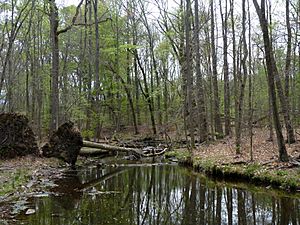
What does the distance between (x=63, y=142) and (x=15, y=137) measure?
2140 mm

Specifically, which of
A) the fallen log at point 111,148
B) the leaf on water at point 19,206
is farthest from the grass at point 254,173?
the leaf on water at point 19,206

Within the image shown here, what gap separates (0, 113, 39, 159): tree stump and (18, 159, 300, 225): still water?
3.64 m

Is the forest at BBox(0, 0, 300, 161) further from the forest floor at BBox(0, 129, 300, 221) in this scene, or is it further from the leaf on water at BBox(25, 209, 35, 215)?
the leaf on water at BBox(25, 209, 35, 215)

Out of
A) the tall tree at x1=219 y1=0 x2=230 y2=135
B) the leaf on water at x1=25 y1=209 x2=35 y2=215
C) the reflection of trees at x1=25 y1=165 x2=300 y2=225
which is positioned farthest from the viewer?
the tall tree at x1=219 y1=0 x2=230 y2=135

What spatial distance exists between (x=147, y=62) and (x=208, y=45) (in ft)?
56.1

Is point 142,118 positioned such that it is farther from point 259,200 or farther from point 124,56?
point 259,200

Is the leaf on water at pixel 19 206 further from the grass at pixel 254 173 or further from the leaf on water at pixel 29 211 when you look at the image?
the grass at pixel 254 173

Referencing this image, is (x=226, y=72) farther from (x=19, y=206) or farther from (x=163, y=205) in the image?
(x=19, y=206)

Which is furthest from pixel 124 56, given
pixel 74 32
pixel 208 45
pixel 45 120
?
pixel 208 45

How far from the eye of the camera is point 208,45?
24891 millimetres

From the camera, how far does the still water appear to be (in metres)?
7.44

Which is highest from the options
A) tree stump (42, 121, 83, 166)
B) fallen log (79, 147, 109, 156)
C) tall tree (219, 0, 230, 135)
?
tall tree (219, 0, 230, 135)

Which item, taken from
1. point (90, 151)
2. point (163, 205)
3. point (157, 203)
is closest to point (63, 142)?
point (90, 151)

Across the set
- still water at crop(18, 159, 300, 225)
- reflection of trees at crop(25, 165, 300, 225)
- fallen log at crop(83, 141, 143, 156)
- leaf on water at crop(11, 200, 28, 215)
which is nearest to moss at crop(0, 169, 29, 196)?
leaf on water at crop(11, 200, 28, 215)
